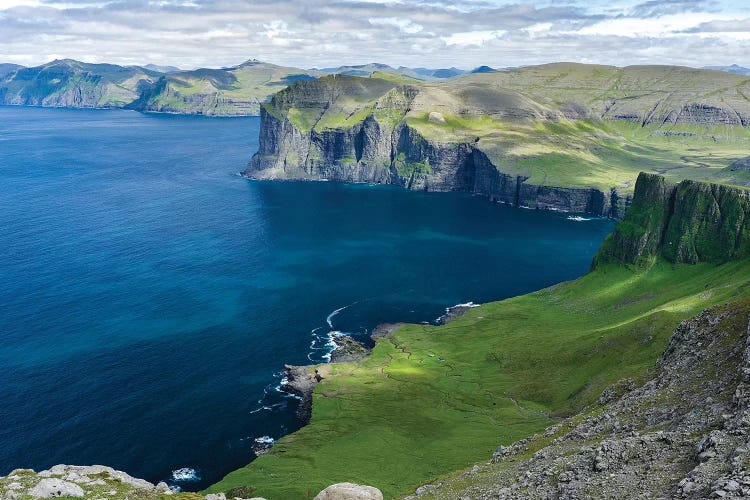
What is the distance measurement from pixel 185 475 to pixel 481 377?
76.3m

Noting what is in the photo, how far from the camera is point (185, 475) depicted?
115688 mm

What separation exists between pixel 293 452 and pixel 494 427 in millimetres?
42359

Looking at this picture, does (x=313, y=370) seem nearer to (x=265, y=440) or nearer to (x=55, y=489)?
(x=265, y=440)

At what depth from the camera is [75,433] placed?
411ft

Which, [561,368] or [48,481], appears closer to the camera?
[48,481]

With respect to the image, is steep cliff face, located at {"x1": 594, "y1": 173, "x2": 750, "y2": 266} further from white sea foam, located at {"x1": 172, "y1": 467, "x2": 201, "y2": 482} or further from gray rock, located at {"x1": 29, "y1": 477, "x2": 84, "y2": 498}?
gray rock, located at {"x1": 29, "y1": 477, "x2": 84, "y2": 498}

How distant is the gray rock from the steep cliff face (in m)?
181

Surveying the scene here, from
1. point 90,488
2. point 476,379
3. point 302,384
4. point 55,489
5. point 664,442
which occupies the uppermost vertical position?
point 664,442

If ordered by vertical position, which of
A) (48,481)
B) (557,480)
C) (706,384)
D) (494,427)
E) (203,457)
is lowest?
(203,457)

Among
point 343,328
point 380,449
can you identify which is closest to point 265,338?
point 343,328

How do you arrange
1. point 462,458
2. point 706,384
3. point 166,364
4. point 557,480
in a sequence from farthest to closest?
point 166,364 → point 462,458 → point 706,384 → point 557,480

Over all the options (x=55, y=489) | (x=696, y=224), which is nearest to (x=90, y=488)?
(x=55, y=489)

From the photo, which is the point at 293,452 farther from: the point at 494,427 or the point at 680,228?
the point at 680,228

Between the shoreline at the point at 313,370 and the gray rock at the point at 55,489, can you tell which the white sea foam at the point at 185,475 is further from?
the gray rock at the point at 55,489
